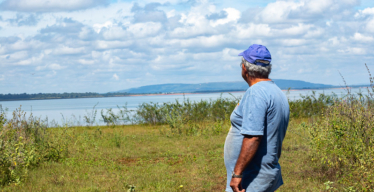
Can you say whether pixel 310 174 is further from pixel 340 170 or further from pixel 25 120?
pixel 25 120

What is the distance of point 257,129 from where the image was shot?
2906mm

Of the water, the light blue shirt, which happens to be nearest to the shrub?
the water

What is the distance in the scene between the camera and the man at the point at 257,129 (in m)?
2.95

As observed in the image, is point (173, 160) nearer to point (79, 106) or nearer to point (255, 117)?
point (255, 117)

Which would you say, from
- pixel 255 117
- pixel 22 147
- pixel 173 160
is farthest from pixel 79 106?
pixel 255 117

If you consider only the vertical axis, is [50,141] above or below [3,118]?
below

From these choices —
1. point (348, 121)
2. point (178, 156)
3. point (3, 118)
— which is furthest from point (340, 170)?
point (3, 118)

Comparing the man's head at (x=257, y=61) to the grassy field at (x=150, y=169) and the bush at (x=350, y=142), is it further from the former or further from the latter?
the grassy field at (x=150, y=169)

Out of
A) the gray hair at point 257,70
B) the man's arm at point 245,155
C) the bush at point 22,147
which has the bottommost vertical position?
the bush at point 22,147

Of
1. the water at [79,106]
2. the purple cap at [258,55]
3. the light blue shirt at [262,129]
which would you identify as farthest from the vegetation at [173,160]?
the purple cap at [258,55]

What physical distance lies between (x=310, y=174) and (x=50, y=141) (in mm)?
7008

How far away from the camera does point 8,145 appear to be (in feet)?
24.2

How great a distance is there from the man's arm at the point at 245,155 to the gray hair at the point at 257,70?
59 centimetres

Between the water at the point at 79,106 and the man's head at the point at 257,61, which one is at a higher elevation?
the man's head at the point at 257,61
